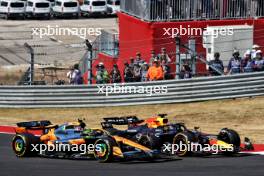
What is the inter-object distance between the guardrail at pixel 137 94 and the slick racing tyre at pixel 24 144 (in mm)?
7253

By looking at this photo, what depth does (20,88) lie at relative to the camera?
85.4 feet

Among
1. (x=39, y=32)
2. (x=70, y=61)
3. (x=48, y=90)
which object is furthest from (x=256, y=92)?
(x=39, y=32)

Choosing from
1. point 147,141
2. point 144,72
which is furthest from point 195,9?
point 147,141

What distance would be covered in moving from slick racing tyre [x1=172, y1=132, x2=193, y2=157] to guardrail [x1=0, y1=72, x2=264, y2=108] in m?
6.87

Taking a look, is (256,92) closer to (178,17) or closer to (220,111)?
(220,111)

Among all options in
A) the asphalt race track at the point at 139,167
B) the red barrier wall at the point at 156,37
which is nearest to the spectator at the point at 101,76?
the red barrier wall at the point at 156,37

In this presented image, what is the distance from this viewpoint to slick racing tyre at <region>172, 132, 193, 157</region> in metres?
16.7

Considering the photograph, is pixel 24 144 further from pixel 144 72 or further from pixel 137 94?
pixel 144 72

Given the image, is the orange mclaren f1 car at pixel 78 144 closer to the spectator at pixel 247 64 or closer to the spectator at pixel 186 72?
the spectator at pixel 186 72

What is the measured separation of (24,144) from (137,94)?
7.60 meters

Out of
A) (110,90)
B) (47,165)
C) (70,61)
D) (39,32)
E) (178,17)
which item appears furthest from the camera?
(39,32)

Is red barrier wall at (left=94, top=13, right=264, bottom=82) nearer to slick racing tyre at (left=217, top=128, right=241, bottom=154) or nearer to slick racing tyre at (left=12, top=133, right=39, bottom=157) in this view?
slick racing tyre at (left=217, top=128, right=241, bottom=154)

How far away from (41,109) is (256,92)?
6299 millimetres

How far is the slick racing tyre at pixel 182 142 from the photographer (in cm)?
1667
